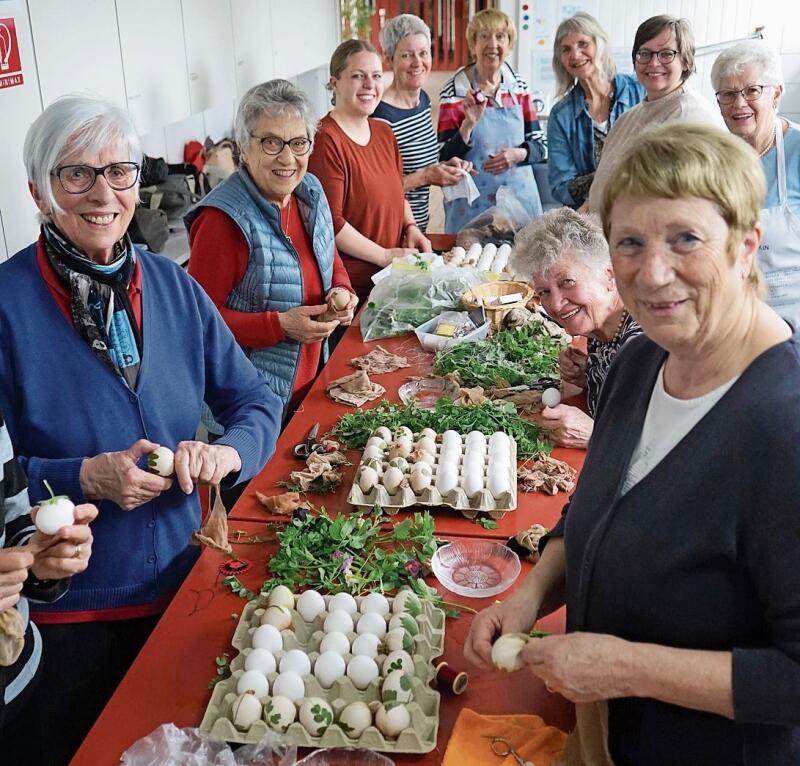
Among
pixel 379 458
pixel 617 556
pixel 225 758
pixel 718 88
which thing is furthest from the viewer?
pixel 718 88

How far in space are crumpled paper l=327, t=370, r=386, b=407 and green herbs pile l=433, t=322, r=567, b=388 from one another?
0.26m

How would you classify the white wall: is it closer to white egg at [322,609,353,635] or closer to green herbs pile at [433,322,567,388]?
white egg at [322,609,353,635]

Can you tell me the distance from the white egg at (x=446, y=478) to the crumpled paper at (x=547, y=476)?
0.20 m

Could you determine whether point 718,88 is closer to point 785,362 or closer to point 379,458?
point 379,458

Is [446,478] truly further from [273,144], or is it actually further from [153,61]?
[153,61]

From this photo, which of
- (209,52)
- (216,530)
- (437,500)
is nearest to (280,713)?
(216,530)

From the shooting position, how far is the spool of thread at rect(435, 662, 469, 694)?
1.51 meters

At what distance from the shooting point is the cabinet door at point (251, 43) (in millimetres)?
5285

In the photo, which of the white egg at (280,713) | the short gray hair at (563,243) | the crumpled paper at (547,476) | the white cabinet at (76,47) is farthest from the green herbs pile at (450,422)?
the white cabinet at (76,47)

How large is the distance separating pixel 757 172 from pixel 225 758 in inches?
46.8

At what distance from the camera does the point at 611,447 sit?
1333 millimetres

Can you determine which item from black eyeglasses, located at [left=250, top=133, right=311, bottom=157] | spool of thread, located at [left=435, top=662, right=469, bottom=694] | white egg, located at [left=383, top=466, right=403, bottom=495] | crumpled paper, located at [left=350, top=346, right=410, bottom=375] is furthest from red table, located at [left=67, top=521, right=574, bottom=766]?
black eyeglasses, located at [left=250, top=133, right=311, bottom=157]

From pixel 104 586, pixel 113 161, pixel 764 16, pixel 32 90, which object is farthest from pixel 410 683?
pixel 764 16

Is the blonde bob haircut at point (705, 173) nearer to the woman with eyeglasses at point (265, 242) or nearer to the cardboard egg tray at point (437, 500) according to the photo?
the cardboard egg tray at point (437, 500)
